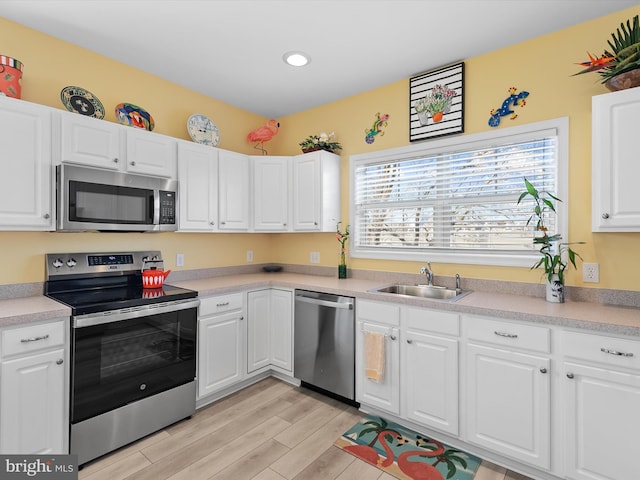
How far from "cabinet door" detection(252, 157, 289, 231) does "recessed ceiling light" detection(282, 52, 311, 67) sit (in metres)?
0.94

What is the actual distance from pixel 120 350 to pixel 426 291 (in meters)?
2.24

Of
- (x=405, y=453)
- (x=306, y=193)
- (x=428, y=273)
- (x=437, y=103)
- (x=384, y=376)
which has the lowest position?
(x=405, y=453)

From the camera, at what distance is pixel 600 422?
5.44ft

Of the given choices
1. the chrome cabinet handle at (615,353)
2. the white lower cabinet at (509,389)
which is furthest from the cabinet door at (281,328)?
the chrome cabinet handle at (615,353)

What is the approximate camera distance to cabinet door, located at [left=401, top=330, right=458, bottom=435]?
2119 mm

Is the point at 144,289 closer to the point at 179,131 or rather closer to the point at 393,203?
the point at 179,131

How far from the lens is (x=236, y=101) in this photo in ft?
11.4

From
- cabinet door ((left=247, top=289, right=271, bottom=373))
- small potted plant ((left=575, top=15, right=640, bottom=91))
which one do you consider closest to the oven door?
cabinet door ((left=247, top=289, right=271, bottom=373))

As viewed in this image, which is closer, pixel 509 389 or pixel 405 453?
pixel 509 389

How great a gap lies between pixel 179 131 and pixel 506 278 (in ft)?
10.00

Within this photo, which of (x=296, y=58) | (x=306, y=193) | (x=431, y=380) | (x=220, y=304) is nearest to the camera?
(x=431, y=380)

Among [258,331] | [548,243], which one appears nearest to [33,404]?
[258,331]

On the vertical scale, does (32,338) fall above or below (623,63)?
below
